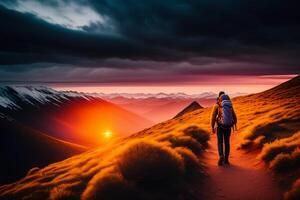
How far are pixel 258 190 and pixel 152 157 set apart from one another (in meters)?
4.16

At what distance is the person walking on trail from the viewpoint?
14539 mm

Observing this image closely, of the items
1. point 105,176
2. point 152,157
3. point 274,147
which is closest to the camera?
point 105,176

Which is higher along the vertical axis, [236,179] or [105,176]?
[105,176]

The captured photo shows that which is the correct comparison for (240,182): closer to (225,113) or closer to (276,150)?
(276,150)

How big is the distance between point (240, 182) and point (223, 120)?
3.21m

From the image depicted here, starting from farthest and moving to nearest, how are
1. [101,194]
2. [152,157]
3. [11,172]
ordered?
[11,172] → [152,157] → [101,194]

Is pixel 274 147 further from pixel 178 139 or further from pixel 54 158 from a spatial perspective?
pixel 54 158

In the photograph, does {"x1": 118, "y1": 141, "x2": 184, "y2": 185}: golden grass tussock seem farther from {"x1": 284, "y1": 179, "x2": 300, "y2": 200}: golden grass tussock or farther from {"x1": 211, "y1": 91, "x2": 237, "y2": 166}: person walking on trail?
{"x1": 284, "y1": 179, "x2": 300, "y2": 200}: golden grass tussock

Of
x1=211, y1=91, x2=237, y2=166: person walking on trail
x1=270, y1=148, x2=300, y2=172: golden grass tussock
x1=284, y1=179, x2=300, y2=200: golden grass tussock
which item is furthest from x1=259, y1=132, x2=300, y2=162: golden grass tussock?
x1=284, y1=179, x2=300, y2=200: golden grass tussock

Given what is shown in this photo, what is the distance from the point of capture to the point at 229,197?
1109 centimetres

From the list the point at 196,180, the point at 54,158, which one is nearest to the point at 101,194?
the point at 196,180

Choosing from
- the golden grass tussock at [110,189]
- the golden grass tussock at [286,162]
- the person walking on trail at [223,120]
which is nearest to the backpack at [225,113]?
the person walking on trail at [223,120]

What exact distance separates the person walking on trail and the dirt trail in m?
0.82

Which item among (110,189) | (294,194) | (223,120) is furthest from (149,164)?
(294,194)
